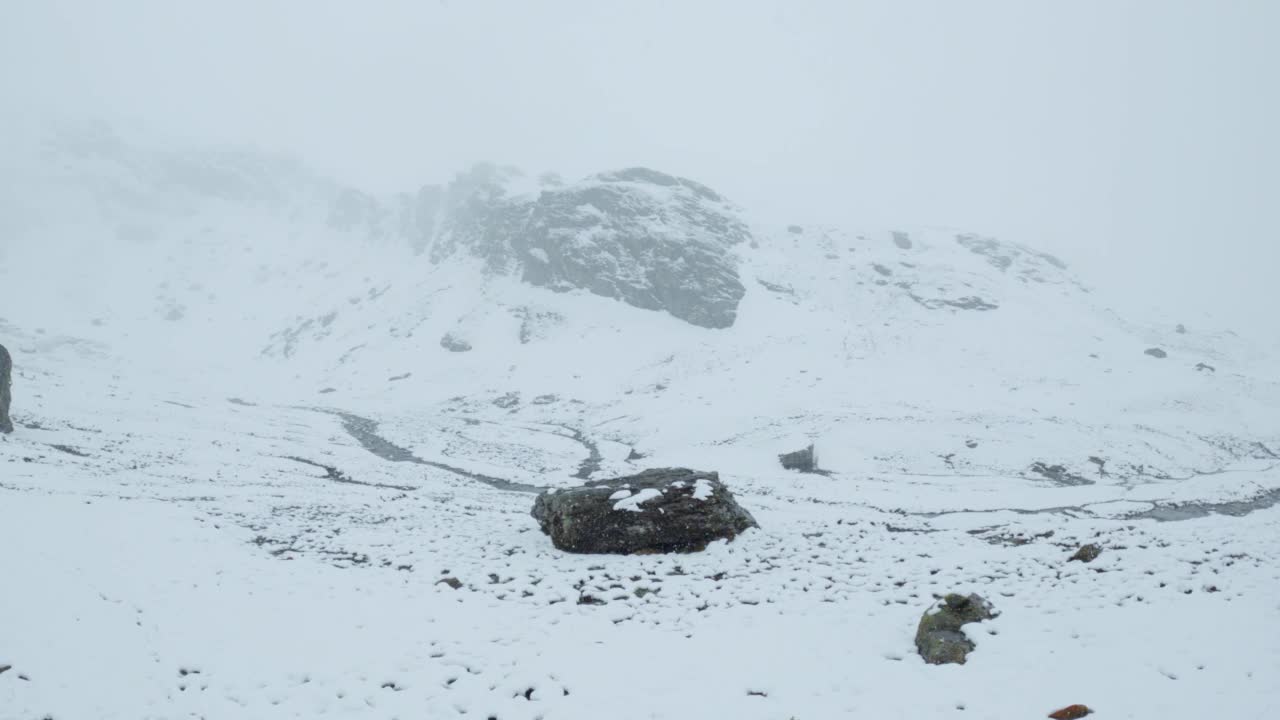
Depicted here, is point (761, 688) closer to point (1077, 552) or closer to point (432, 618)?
point (432, 618)

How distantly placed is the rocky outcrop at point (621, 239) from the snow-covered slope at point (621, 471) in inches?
26.8

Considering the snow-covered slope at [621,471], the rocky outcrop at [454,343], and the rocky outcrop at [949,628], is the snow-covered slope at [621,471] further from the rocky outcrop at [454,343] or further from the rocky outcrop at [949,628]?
the rocky outcrop at [454,343]

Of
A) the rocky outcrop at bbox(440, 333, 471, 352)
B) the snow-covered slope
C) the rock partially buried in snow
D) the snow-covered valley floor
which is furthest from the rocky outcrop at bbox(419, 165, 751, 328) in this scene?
the snow-covered valley floor

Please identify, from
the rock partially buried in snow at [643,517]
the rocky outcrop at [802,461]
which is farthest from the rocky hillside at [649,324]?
the rock partially buried in snow at [643,517]

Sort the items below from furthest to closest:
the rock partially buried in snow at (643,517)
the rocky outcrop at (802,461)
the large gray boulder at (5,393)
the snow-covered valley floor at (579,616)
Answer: the rocky outcrop at (802,461) → the large gray boulder at (5,393) → the rock partially buried in snow at (643,517) → the snow-covered valley floor at (579,616)

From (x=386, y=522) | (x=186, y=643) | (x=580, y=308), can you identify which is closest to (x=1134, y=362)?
(x=580, y=308)

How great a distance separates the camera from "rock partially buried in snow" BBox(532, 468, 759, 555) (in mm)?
15312

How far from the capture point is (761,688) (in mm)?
8578

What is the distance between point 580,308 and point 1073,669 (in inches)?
3098

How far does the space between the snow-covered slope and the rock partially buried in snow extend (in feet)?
2.76

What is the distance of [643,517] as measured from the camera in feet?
50.6

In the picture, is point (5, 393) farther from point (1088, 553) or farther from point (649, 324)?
point (649, 324)

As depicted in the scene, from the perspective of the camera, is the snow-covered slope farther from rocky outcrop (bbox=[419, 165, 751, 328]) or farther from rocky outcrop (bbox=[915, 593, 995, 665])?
rocky outcrop (bbox=[419, 165, 751, 328])

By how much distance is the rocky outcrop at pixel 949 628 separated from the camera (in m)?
9.04
